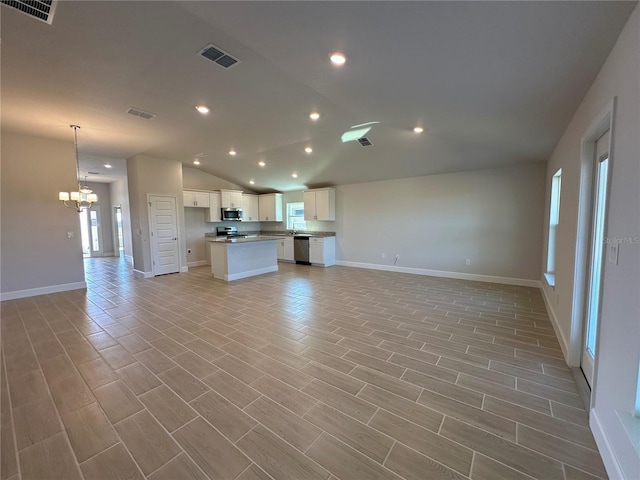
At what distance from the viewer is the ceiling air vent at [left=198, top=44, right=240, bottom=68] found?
246 centimetres

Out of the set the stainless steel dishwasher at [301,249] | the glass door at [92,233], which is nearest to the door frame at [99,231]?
the glass door at [92,233]

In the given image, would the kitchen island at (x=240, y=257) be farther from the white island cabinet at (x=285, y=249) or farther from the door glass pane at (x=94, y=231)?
the door glass pane at (x=94, y=231)

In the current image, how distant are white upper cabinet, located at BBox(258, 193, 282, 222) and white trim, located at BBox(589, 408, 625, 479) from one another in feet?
27.2

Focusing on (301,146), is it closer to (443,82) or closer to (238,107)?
(238,107)

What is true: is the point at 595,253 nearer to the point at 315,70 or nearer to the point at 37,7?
the point at 315,70

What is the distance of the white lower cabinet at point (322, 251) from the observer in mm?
7652

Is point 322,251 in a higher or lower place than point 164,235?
lower

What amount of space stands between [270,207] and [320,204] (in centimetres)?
214

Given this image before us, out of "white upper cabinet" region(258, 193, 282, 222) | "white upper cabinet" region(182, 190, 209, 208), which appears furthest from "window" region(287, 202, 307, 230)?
"white upper cabinet" region(182, 190, 209, 208)

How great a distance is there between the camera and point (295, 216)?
9062mm

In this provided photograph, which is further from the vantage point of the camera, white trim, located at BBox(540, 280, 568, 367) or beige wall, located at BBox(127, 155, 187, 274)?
beige wall, located at BBox(127, 155, 187, 274)

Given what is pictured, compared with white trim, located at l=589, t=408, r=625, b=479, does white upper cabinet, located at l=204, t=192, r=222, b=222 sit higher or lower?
higher

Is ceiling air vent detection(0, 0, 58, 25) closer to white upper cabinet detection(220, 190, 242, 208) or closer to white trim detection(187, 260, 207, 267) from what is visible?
white upper cabinet detection(220, 190, 242, 208)

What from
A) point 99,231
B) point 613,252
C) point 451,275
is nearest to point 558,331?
point 613,252
